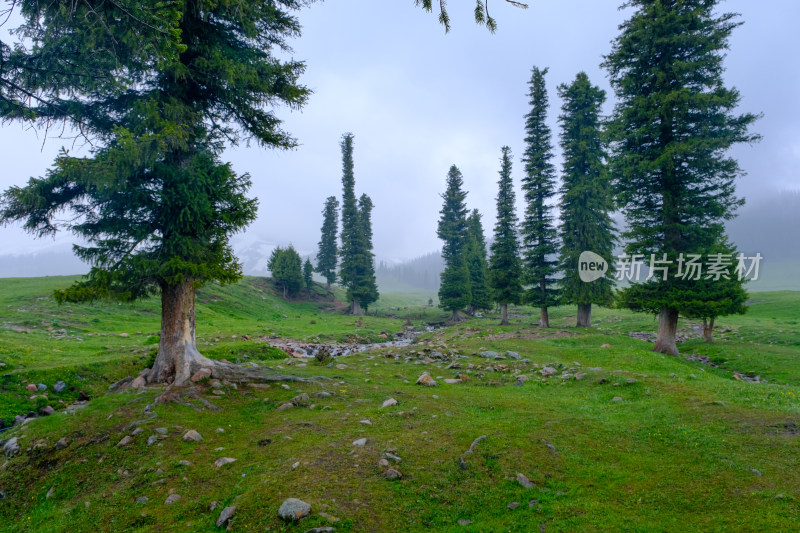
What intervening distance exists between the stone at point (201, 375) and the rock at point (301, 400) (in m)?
2.81

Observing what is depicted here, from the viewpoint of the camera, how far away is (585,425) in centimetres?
767

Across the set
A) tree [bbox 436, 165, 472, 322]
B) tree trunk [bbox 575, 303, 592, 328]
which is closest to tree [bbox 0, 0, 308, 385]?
tree trunk [bbox 575, 303, 592, 328]

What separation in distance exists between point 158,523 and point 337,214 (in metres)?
74.1

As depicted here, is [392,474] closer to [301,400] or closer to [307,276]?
[301,400]

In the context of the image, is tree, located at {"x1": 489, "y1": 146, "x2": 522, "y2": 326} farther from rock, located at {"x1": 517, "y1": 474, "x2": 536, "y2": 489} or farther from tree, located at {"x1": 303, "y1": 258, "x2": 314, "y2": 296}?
tree, located at {"x1": 303, "y1": 258, "x2": 314, "y2": 296}

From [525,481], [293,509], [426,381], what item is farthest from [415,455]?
[426,381]

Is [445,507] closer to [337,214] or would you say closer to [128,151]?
[128,151]

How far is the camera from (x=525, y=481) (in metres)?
5.41

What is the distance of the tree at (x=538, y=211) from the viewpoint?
1313 inches

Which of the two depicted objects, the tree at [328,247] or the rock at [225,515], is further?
the tree at [328,247]

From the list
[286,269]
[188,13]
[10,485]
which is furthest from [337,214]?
[10,485]

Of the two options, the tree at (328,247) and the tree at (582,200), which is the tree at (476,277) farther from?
the tree at (328,247)

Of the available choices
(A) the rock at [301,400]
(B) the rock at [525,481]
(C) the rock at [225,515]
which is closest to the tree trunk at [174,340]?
(A) the rock at [301,400]

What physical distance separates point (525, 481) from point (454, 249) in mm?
48210
